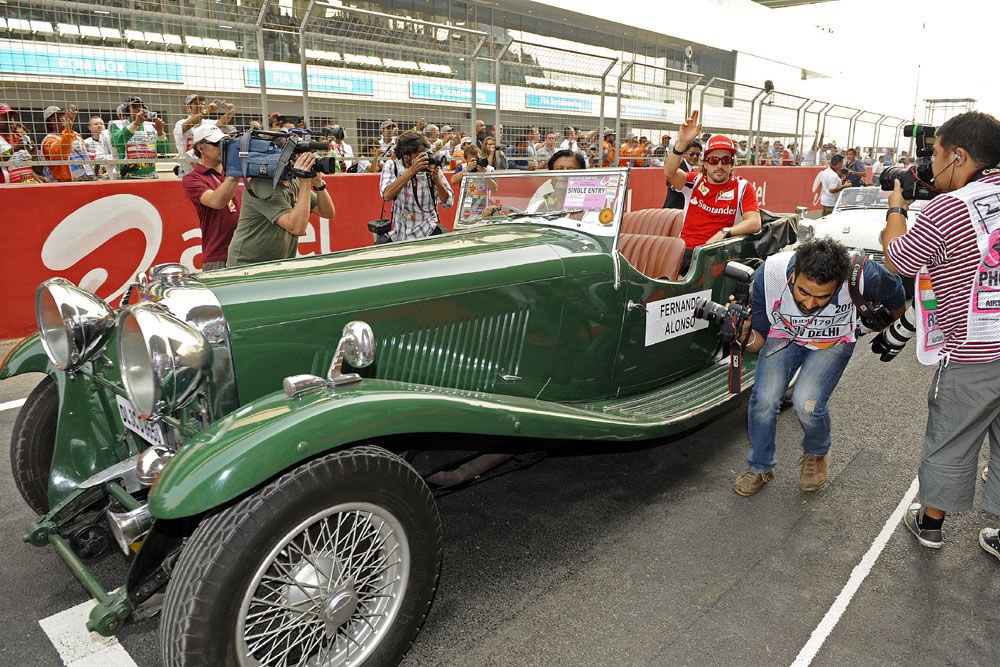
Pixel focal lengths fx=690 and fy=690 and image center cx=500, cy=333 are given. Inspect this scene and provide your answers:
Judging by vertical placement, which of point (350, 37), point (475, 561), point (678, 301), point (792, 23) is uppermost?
point (792, 23)

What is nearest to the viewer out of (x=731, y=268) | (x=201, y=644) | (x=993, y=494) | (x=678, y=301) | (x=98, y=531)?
(x=201, y=644)

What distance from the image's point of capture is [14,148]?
19.0ft

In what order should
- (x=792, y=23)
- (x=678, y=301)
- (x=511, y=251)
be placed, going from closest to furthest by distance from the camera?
(x=511, y=251) → (x=678, y=301) → (x=792, y=23)

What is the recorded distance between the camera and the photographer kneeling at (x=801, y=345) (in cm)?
338

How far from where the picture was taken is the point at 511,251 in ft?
Result: 10.8

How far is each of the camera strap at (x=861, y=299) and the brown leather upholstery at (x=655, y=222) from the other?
1803mm

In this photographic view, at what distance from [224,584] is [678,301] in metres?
2.94

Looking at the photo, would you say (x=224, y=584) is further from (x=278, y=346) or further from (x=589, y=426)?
(x=589, y=426)

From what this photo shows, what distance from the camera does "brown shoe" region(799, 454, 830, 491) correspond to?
371 cm

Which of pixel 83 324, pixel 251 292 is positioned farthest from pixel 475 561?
pixel 83 324

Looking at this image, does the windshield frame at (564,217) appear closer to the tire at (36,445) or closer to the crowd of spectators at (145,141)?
the crowd of spectators at (145,141)

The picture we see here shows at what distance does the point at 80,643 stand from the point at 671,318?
10.4 feet

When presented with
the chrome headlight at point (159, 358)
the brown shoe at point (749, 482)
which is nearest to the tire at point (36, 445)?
the chrome headlight at point (159, 358)

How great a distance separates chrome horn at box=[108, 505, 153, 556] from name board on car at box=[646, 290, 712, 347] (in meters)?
2.61
